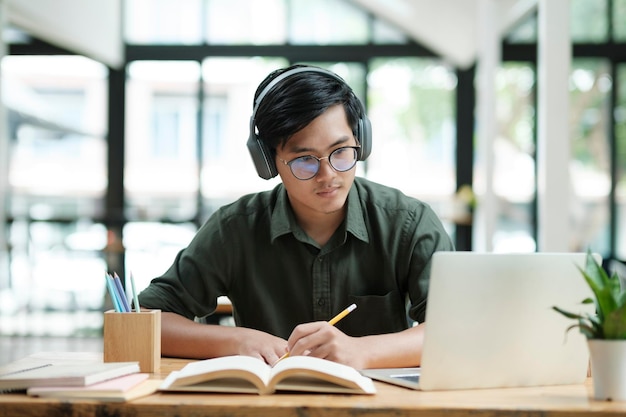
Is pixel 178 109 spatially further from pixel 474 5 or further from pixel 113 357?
pixel 113 357

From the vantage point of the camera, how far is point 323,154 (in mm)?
1891

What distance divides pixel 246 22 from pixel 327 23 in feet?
2.43

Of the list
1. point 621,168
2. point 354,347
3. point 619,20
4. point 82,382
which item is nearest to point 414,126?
point 621,168

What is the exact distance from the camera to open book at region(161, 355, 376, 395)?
1.39 m

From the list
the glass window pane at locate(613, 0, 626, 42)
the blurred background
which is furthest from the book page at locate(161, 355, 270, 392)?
the glass window pane at locate(613, 0, 626, 42)

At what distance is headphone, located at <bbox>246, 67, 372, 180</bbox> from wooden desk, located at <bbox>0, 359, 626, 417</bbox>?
0.74 m

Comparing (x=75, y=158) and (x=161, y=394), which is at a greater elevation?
(x=75, y=158)

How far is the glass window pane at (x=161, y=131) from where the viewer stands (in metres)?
8.13

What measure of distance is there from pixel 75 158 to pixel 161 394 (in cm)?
695

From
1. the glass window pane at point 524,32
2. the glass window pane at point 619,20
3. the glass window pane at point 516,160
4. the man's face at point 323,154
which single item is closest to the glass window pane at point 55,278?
the glass window pane at point 516,160

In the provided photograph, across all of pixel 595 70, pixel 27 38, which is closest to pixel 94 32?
pixel 27 38

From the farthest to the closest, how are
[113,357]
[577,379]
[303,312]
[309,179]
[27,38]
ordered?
[27,38], [303,312], [309,179], [113,357], [577,379]

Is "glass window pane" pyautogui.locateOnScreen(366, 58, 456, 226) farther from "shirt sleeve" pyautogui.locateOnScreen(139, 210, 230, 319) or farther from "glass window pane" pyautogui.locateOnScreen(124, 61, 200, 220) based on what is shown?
"shirt sleeve" pyautogui.locateOnScreen(139, 210, 230, 319)

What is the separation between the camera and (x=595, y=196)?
7492 millimetres
